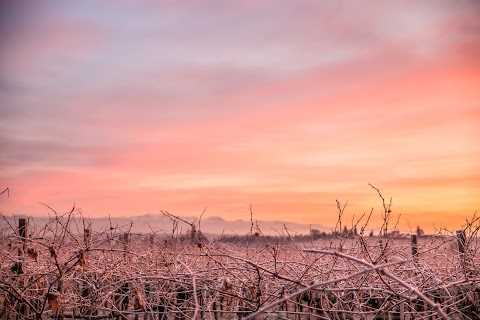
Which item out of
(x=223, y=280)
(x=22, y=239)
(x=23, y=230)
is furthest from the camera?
(x=23, y=230)

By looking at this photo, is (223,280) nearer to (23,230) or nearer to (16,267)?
(16,267)

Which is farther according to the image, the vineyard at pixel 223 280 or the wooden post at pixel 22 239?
the wooden post at pixel 22 239

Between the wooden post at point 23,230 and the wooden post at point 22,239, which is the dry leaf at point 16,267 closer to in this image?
the wooden post at point 22,239

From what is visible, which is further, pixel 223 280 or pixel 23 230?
pixel 23 230

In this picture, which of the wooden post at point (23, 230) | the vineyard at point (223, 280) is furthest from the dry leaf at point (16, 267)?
the wooden post at point (23, 230)

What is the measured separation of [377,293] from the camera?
8.23m

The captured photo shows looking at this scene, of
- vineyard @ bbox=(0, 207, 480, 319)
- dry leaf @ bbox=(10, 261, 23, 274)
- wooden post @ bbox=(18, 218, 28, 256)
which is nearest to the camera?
vineyard @ bbox=(0, 207, 480, 319)

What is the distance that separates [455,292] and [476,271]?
2.07 meters

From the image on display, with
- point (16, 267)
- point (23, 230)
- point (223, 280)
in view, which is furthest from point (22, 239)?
point (223, 280)

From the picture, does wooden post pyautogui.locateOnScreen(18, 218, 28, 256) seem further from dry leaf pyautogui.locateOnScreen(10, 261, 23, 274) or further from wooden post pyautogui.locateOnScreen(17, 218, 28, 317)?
dry leaf pyautogui.locateOnScreen(10, 261, 23, 274)

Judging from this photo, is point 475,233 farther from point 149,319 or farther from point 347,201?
point 149,319

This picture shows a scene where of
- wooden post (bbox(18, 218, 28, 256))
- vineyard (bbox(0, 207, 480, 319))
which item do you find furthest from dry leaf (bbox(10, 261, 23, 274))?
wooden post (bbox(18, 218, 28, 256))

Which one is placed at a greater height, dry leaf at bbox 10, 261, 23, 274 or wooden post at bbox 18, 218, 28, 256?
wooden post at bbox 18, 218, 28, 256

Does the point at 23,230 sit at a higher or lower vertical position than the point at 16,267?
higher
